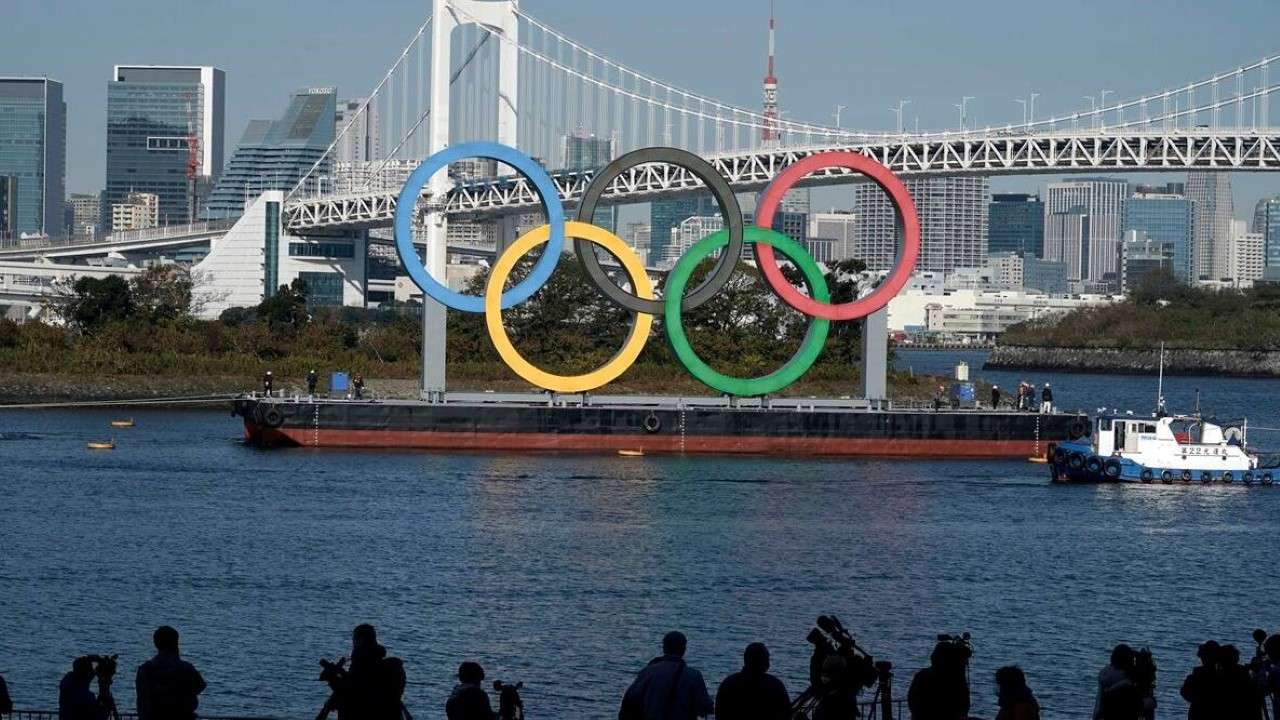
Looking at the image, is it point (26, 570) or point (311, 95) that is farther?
point (311, 95)

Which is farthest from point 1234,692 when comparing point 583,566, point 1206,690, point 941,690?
point 583,566

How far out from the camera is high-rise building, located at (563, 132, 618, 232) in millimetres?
70500

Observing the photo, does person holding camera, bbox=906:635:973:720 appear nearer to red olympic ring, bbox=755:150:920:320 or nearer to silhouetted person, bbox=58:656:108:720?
silhouetted person, bbox=58:656:108:720

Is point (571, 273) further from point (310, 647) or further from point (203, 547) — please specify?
point (310, 647)

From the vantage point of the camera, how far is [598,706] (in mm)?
16031

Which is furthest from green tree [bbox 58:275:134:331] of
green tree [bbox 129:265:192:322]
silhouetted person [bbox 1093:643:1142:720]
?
silhouetted person [bbox 1093:643:1142:720]

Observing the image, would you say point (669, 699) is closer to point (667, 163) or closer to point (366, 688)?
point (366, 688)

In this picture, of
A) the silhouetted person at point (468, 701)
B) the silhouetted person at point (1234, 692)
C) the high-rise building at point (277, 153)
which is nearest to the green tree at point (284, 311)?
the silhouetted person at point (468, 701)

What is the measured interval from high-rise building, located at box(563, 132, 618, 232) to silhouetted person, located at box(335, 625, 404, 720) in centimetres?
2539

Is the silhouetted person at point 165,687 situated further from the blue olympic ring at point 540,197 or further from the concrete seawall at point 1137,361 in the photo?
the concrete seawall at point 1137,361

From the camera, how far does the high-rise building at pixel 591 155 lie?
70.5 meters

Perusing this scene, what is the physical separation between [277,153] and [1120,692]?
17783 centimetres

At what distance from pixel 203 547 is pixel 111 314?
118 ft

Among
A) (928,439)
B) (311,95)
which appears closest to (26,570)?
(928,439)
